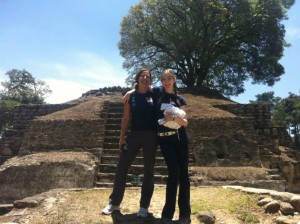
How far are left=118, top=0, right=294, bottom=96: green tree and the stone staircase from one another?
1003 centimetres

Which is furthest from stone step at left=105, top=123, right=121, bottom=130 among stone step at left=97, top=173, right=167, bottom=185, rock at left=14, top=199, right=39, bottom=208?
rock at left=14, top=199, right=39, bottom=208

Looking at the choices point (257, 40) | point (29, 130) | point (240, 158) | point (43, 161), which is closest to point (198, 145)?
point (240, 158)

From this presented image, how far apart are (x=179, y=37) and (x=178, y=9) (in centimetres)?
156

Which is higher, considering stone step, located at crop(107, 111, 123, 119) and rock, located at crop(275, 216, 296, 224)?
stone step, located at crop(107, 111, 123, 119)

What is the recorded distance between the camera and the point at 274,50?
19.5m

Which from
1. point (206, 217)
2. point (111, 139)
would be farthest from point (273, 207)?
point (111, 139)

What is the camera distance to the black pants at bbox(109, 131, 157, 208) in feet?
13.7

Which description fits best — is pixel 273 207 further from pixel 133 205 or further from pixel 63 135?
pixel 63 135

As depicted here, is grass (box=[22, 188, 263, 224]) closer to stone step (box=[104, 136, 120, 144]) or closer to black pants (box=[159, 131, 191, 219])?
black pants (box=[159, 131, 191, 219])

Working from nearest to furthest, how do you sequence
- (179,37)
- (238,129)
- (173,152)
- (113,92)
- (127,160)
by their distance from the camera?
1. (173,152)
2. (127,160)
3. (238,129)
4. (113,92)
5. (179,37)

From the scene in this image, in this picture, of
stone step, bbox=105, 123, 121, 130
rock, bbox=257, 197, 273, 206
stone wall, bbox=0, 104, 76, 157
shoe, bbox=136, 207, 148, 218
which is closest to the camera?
shoe, bbox=136, 207, 148, 218

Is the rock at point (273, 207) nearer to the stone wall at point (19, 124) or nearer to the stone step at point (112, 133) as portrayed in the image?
the stone step at point (112, 133)

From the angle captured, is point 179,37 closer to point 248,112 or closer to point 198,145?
point 248,112

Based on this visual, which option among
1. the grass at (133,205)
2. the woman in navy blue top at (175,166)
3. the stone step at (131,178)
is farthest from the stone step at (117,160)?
the woman in navy blue top at (175,166)
